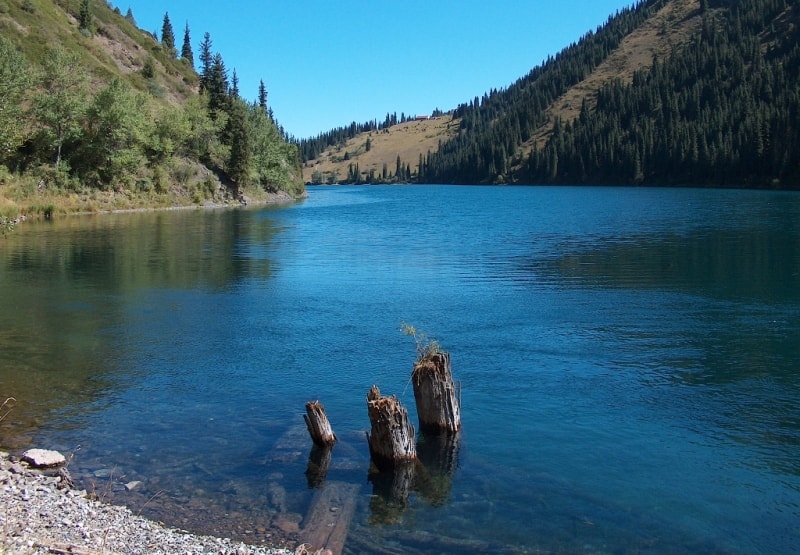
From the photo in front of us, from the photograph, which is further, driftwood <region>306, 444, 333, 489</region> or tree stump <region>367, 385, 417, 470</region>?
tree stump <region>367, 385, 417, 470</region>

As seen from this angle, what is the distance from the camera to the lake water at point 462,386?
1149 cm

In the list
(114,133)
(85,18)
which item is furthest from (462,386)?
(85,18)

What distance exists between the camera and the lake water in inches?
452

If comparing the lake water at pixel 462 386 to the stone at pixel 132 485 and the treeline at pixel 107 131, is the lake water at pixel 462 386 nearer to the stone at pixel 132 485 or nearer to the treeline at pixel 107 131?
the stone at pixel 132 485

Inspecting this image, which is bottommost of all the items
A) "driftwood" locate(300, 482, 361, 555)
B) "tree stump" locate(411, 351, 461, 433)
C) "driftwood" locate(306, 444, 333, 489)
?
"driftwood" locate(300, 482, 361, 555)

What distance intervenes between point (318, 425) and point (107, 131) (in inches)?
2857

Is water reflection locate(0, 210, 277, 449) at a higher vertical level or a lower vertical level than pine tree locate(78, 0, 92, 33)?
lower

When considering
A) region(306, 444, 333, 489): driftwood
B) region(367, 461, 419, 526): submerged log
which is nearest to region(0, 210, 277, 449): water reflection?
region(306, 444, 333, 489): driftwood

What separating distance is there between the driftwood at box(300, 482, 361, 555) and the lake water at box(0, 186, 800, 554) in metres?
0.24

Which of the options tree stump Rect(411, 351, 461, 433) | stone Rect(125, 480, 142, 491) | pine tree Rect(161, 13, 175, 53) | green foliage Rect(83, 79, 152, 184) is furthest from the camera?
pine tree Rect(161, 13, 175, 53)

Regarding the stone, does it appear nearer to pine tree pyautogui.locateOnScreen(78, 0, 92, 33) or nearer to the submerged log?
the submerged log

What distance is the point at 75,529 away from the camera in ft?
32.4

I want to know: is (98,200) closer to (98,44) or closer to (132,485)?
(98,44)

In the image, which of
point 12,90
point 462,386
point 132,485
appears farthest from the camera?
point 12,90
